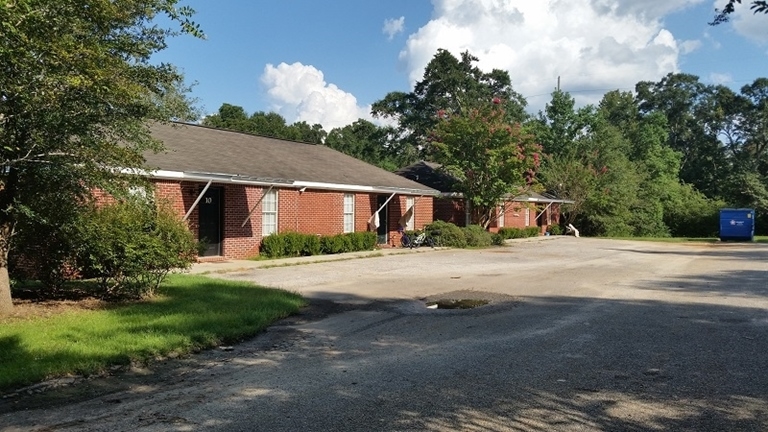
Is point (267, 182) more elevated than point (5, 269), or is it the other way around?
point (267, 182)

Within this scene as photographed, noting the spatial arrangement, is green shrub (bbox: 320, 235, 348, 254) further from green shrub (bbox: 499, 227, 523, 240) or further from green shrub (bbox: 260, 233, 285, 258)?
green shrub (bbox: 499, 227, 523, 240)

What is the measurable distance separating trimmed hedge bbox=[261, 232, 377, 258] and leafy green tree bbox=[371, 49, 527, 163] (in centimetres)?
3537

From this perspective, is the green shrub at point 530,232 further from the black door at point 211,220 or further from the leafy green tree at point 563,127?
the black door at point 211,220

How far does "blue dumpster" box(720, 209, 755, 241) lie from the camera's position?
35531 mm

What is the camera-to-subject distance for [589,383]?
572 centimetres

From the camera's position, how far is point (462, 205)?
1252 inches

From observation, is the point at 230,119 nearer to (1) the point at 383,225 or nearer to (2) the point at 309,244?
(1) the point at 383,225

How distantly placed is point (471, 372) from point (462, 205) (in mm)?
25962

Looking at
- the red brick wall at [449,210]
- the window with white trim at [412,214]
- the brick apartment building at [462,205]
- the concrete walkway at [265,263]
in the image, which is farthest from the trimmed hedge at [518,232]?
the concrete walkway at [265,263]

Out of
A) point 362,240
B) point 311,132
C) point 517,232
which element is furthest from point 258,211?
point 311,132

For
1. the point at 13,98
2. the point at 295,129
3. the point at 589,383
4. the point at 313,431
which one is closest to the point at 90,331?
the point at 13,98

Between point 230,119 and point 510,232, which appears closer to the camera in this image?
point 510,232

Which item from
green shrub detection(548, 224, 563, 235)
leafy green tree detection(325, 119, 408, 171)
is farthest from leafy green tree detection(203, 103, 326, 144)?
green shrub detection(548, 224, 563, 235)

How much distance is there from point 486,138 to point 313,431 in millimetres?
24827
